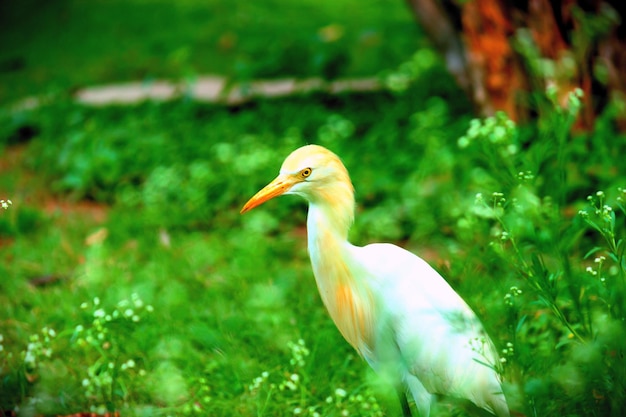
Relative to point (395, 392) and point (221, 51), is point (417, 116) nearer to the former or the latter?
point (395, 392)

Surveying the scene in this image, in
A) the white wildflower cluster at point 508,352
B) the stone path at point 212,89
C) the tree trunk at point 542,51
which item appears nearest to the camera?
the white wildflower cluster at point 508,352

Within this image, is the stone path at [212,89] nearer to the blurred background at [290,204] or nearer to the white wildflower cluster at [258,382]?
the blurred background at [290,204]

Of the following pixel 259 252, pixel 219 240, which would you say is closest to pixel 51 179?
pixel 219 240

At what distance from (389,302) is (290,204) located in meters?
2.11

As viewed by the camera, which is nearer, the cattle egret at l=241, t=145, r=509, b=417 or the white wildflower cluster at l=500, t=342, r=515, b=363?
the white wildflower cluster at l=500, t=342, r=515, b=363

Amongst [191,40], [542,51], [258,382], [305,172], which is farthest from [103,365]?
[191,40]

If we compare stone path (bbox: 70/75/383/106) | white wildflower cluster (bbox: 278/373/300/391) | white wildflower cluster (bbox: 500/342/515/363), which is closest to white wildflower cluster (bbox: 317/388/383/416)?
white wildflower cluster (bbox: 278/373/300/391)

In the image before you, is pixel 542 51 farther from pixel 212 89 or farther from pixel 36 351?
pixel 36 351

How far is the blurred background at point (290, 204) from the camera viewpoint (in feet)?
8.27

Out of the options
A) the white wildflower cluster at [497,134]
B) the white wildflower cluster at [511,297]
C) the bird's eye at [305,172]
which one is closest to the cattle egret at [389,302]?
the bird's eye at [305,172]

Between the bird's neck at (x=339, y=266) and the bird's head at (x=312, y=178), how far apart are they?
0.07ft

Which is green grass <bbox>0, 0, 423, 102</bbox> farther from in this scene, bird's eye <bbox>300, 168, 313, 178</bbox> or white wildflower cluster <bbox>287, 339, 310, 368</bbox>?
bird's eye <bbox>300, 168, 313, 178</bbox>

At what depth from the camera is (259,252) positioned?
4.05 m

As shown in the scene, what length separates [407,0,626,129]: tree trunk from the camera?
423 cm
